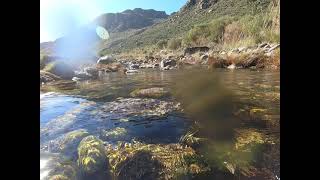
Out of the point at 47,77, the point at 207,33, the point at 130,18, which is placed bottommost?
the point at 47,77

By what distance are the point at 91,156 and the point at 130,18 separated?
109 cm

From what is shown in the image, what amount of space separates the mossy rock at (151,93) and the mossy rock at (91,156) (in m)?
0.48

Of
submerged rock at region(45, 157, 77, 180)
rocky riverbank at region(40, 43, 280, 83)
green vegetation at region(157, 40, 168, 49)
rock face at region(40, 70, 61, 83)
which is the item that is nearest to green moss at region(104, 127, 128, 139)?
submerged rock at region(45, 157, 77, 180)

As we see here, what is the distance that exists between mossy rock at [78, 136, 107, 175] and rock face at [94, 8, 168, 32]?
88 cm

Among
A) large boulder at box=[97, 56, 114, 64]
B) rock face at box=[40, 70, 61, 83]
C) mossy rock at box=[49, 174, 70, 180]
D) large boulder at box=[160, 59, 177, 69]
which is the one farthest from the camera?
large boulder at box=[160, 59, 177, 69]

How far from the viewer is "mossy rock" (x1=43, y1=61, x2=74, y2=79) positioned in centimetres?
277

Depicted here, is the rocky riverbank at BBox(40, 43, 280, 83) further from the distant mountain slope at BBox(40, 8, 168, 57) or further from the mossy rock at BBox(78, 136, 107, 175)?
the mossy rock at BBox(78, 136, 107, 175)

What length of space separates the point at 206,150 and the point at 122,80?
2.76ft

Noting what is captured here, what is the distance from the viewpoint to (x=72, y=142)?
2.61 meters

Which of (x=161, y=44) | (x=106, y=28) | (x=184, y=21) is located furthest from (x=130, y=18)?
(x=184, y=21)

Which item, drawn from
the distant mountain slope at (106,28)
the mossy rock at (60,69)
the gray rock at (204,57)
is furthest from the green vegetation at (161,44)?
the mossy rock at (60,69)

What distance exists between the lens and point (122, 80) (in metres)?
2.87

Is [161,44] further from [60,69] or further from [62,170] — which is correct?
[62,170]

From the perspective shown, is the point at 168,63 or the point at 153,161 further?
the point at 168,63
